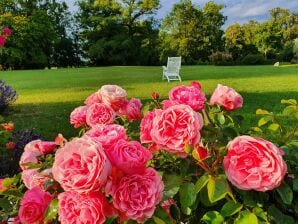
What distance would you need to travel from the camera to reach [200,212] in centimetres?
119

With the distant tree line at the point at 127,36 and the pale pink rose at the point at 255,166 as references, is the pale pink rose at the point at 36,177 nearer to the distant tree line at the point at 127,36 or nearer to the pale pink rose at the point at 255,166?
the pale pink rose at the point at 255,166

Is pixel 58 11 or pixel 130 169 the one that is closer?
pixel 130 169

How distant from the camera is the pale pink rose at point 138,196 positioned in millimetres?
958

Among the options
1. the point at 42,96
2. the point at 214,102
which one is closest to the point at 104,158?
the point at 214,102

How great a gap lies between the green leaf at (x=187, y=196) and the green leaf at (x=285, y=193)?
20cm

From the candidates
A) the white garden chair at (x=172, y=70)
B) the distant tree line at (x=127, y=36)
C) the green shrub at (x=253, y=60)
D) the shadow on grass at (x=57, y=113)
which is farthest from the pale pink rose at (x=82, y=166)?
the distant tree line at (x=127, y=36)

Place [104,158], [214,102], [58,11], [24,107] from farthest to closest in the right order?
[58,11]
[24,107]
[214,102]
[104,158]

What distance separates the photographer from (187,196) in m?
1.06

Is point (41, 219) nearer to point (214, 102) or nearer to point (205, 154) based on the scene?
point (205, 154)

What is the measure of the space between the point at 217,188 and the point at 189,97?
43 centimetres

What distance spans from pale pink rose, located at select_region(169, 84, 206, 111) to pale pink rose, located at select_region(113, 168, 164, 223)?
1.42 feet

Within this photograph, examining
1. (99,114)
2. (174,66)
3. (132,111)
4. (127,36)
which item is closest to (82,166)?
(99,114)

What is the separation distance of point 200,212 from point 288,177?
24cm

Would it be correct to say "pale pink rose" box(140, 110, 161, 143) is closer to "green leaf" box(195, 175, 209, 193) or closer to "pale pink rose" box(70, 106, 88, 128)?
"green leaf" box(195, 175, 209, 193)
